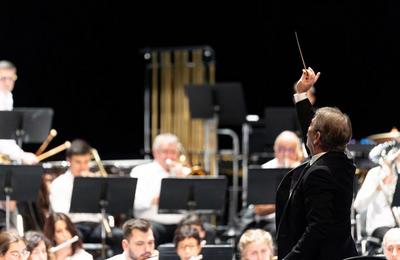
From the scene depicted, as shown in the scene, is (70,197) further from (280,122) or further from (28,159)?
(280,122)

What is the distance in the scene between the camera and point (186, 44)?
47.8 ft

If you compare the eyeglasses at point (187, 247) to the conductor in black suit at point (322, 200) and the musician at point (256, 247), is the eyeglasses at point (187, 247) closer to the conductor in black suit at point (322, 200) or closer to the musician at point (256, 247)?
the musician at point (256, 247)

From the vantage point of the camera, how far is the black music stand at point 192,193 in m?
9.52

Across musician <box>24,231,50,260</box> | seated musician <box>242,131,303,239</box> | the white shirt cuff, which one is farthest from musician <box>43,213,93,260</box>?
the white shirt cuff

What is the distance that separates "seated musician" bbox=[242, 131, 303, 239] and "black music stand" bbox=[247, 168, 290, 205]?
0.40 metres

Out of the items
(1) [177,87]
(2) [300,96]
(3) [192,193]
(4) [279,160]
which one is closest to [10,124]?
(3) [192,193]

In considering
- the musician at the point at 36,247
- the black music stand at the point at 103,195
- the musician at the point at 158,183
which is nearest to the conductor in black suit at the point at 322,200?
the musician at the point at 36,247

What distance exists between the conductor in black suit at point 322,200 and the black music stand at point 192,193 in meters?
4.41

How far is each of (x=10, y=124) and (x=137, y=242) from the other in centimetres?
247

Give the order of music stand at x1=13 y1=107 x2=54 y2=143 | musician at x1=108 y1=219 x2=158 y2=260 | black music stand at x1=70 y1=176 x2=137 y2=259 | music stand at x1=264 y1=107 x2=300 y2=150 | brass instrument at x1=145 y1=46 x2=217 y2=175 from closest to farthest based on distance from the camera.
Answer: musician at x1=108 y1=219 x2=158 y2=260 < black music stand at x1=70 y1=176 x2=137 y2=259 < music stand at x1=13 y1=107 x2=54 y2=143 < music stand at x1=264 y1=107 x2=300 y2=150 < brass instrument at x1=145 y1=46 x2=217 y2=175

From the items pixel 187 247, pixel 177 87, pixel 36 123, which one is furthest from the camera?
pixel 177 87

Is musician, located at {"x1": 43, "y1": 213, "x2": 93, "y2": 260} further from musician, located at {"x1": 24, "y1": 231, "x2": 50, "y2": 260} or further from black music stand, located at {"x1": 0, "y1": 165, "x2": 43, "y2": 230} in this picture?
musician, located at {"x1": 24, "y1": 231, "x2": 50, "y2": 260}

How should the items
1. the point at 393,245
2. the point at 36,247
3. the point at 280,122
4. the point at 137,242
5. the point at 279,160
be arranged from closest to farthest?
the point at 393,245
the point at 137,242
the point at 36,247
the point at 279,160
the point at 280,122

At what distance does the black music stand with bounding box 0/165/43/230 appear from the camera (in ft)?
29.3
